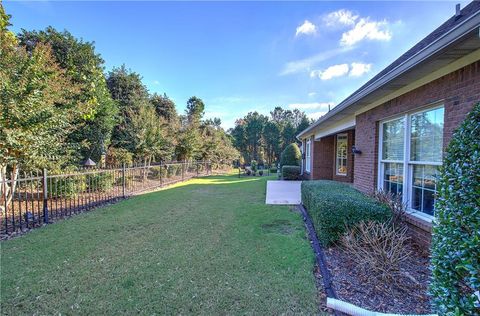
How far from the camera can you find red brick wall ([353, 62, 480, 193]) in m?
3.14

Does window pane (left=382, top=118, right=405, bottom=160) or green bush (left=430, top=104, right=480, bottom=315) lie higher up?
window pane (left=382, top=118, right=405, bottom=160)

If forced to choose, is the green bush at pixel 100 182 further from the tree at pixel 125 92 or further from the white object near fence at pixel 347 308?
the white object near fence at pixel 347 308

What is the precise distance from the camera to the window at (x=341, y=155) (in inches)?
473

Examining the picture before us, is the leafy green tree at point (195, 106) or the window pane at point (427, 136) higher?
the leafy green tree at point (195, 106)

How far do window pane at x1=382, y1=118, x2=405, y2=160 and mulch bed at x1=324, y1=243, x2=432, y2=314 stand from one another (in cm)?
210

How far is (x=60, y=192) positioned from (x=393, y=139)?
927 cm

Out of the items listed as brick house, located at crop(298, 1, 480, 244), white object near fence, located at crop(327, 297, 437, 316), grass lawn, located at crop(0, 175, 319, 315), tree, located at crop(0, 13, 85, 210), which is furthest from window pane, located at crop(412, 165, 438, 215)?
tree, located at crop(0, 13, 85, 210)

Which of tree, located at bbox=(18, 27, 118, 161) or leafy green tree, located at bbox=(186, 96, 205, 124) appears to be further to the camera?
leafy green tree, located at bbox=(186, 96, 205, 124)

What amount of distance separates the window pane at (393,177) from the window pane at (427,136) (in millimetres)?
589

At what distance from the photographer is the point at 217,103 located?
113 feet

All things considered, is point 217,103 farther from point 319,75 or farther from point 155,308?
point 155,308

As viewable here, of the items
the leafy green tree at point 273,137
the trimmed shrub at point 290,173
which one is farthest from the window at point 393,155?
the leafy green tree at point 273,137

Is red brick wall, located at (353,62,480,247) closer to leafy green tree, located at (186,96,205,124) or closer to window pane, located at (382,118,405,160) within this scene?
window pane, located at (382,118,405,160)

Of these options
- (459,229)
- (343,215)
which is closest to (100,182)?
(343,215)
